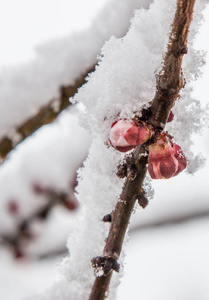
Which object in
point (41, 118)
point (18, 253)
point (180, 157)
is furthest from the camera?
point (18, 253)

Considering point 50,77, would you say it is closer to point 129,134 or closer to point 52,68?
point 52,68

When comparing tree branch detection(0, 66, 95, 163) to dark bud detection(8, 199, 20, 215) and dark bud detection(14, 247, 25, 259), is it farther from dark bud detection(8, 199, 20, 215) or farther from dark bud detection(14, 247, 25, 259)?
dark bud detection(14, 247, 25, 259)

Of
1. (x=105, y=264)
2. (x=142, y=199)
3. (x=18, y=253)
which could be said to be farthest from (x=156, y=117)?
(x=18, y=253)

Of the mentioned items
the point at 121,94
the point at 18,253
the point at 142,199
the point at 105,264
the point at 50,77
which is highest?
the point at 18,253

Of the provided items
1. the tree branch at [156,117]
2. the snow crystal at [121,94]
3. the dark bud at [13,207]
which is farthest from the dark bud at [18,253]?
the tree branch at [156,117]

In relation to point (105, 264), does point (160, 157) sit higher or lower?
higher

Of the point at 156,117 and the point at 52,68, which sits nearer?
the point at 156,117

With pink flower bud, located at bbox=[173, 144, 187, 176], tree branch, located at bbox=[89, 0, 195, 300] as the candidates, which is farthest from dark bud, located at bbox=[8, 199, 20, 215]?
pink flower bud, located at bbox=[173, 144, 187, 176]
